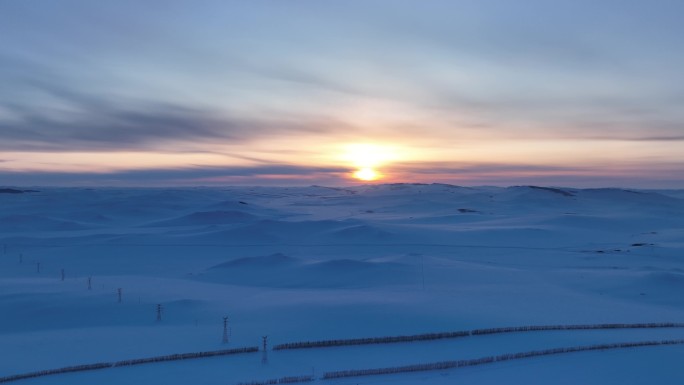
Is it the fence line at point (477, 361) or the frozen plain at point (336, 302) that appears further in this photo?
the frozen plain at point (336, 302)

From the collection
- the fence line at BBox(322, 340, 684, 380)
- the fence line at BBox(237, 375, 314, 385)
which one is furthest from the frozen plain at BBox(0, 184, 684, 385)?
the fence line at BBox(237, 375, 314, 385)

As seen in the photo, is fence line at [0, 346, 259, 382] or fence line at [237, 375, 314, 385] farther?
fence line at [0, 346, 259, 382]

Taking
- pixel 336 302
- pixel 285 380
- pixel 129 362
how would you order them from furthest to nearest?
pixel 336 302
pixel 129 362
pixel 285 380

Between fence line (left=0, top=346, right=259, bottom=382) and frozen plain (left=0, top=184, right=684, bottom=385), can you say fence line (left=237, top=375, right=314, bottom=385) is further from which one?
fence line (left=0, top=346, right=259, bottom=382)

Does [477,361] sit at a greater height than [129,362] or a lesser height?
greater

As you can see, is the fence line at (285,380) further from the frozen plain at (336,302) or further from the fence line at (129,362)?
the fence line at (129,362)

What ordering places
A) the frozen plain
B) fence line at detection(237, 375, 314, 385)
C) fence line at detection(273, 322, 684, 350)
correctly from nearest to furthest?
fence line at detection(237, 375, 314, 385)
the frozen plain
fence line at detection(273, 322, 684, 350)

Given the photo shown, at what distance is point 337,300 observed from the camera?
625 inches

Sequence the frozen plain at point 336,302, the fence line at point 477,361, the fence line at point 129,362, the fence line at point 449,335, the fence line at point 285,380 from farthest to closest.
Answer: the fence line at point 449,335 → the frozen plain at point 336,302 → the fence line at point 477,361 → the fence line at point 129,362 → the fence line at point 285,380

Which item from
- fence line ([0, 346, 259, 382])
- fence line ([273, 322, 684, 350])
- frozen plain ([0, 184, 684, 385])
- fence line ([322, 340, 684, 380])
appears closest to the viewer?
fence line ([0, 346, 259, 382])

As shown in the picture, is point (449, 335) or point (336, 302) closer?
point (449, 335)

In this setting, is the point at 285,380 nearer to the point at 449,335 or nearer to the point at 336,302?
the point at 449,335

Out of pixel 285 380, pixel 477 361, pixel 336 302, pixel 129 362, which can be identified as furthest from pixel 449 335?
pixel 129 362

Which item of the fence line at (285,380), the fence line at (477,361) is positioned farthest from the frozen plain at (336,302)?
the fence line at (285,380)
